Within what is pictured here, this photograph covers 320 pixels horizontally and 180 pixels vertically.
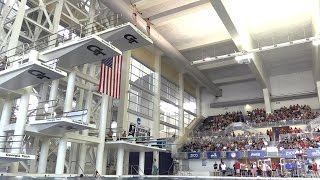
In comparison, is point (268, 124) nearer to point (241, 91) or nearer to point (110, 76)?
point (241, 91)

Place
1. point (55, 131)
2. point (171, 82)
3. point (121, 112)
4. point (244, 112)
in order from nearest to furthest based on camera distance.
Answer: point (55, 131), point (121, 112), point (171, 82), point (244, 112)

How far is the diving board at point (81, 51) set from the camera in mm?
13930

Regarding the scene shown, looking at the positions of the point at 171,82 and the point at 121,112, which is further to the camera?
the point at 171,82

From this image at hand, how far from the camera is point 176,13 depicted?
2627 cm

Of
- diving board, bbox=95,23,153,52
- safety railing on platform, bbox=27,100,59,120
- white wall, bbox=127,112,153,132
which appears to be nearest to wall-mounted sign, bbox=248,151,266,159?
white wall, bbox=127,112,153,132

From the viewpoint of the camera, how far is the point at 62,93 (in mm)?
26219

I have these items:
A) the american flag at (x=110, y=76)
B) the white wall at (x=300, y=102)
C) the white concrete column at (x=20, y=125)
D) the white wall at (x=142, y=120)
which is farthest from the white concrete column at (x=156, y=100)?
the white wall at (x=300, y=102)

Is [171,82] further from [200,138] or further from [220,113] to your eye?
[220,113]

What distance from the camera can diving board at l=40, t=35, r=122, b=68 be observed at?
45.7 ft

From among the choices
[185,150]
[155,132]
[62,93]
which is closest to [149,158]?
[155,132]

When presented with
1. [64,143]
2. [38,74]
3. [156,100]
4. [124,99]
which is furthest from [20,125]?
[156,100]

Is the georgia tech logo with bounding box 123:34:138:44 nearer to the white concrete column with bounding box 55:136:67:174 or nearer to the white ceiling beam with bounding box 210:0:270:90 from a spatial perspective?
the white concrete column with bounding box 55:136:67:174

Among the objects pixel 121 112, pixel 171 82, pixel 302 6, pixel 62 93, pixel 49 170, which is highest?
pixel 302 6

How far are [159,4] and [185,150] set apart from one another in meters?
17.7
